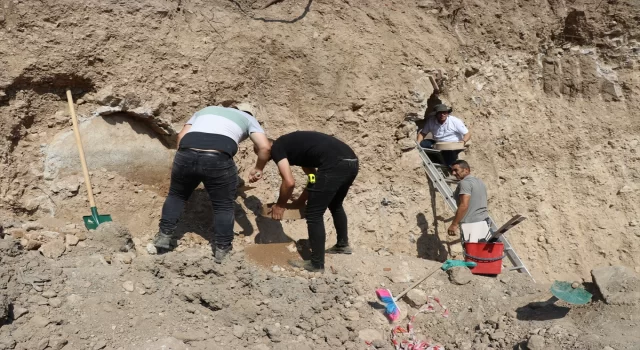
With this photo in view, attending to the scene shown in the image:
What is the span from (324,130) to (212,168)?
2.10 m

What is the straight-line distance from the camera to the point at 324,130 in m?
6.41

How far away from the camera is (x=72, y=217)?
5156 mm

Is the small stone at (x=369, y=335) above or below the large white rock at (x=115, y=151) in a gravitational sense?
below

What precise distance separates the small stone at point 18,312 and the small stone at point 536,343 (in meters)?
3.25

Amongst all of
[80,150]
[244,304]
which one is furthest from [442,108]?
[80,150]

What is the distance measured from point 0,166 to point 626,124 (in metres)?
6.93

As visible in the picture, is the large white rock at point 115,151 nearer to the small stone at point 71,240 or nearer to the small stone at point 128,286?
the small stone at point 71,240

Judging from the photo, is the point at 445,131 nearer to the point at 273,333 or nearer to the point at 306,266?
the point at 306,266

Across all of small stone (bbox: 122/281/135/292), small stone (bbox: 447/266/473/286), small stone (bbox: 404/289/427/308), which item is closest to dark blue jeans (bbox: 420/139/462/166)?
small stone (bbox: 447/266/473/286)

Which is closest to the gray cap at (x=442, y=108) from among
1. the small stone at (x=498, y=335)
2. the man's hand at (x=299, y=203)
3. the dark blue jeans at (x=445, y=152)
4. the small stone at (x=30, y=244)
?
the dark blue jeans at (x=445, y=152)

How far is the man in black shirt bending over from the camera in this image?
4.87 m

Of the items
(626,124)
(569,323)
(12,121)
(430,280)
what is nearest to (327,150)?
(430,280)

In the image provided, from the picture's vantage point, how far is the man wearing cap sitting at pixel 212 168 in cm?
453

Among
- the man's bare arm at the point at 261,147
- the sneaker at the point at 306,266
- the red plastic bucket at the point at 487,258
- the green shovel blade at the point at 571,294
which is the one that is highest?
the man's bare arm at the point at 261,147
